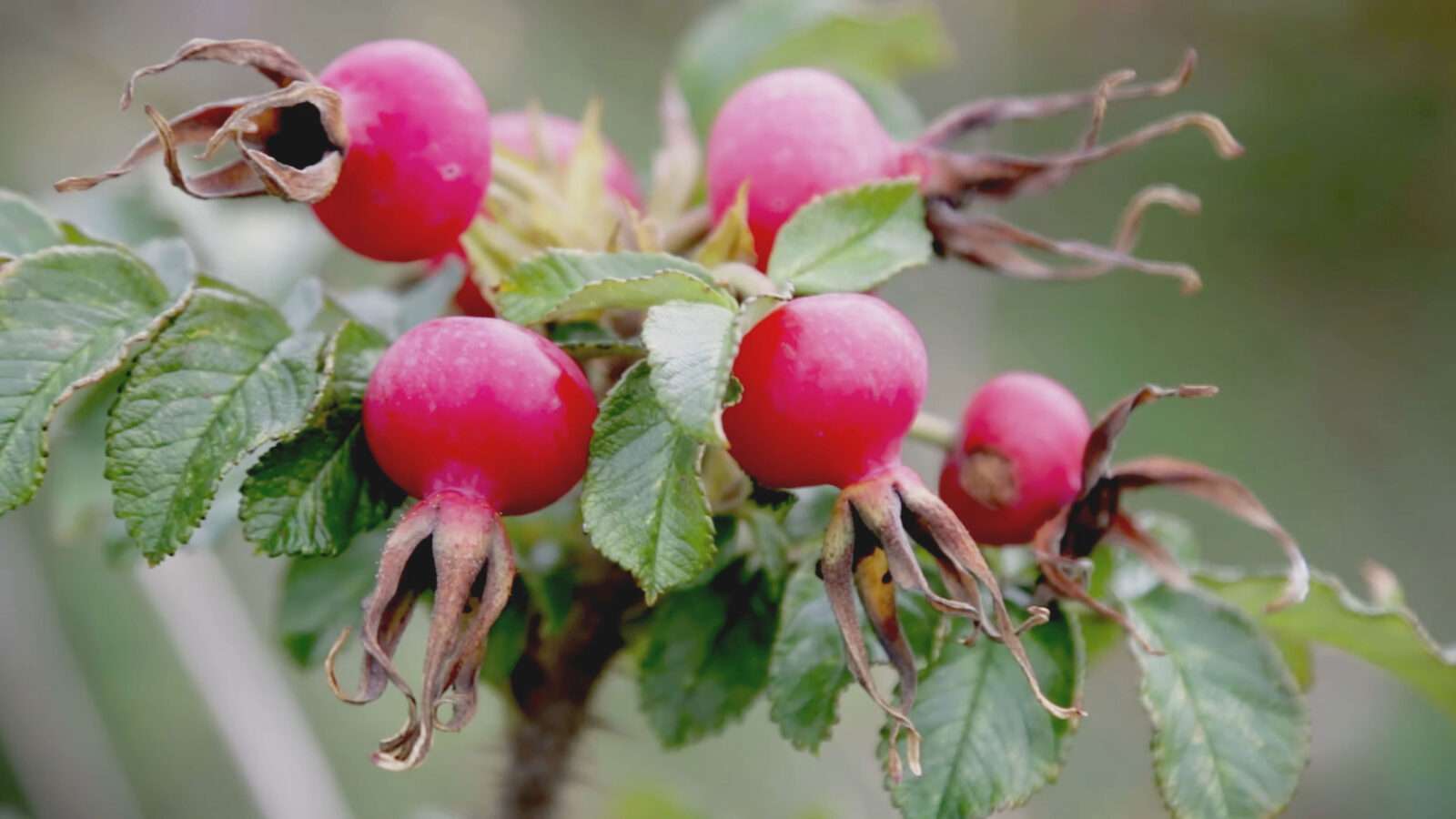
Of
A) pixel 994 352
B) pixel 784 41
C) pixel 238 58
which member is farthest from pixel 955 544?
pixel 994 352

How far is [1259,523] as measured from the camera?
1018 mm

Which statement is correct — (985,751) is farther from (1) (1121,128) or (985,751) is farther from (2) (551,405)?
(1) (1121,128)

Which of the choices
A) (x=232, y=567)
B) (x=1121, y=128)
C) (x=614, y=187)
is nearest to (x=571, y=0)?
(x=1121, y=128)

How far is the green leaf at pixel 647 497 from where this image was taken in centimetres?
82

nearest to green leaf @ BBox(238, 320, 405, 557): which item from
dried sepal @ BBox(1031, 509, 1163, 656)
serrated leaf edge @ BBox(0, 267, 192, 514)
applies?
serrated leaf edge @ BBox(0, 267, 192, 514)

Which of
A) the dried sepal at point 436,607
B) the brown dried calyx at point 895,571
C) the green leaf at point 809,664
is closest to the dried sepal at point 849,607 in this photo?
the brown dried calyx at point 895,571

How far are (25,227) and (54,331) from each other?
0.19 metres

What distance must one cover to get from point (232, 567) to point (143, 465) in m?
3.63

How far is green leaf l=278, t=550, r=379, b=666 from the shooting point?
137 centimetres

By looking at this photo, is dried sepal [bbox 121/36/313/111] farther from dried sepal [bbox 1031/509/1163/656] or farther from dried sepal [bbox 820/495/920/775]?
dried sepal [bbox 1031/509/1163/656]

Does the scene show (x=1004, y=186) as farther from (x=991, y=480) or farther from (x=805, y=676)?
(x=805, y=676)

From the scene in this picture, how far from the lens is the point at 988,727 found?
0.97m

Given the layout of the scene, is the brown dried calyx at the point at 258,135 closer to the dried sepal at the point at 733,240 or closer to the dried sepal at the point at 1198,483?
the dried sepal at the point at 733,240

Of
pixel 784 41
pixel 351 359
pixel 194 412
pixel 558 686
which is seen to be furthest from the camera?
pixel 784 41
